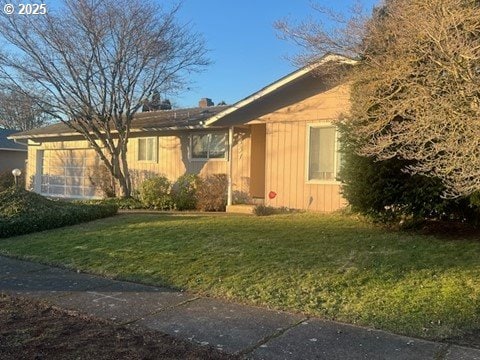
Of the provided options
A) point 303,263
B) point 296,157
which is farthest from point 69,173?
point 303,263

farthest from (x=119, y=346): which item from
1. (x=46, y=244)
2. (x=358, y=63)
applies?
(x=358, y=63)

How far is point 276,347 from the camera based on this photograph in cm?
443

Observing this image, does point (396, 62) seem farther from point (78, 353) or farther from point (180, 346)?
point (78, 353)

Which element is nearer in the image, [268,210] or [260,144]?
[268,210]

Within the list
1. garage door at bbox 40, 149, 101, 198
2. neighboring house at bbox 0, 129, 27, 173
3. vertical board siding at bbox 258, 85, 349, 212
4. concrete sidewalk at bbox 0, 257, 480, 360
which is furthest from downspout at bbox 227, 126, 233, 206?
neighboring house at bbox 0, 129, 27, 173

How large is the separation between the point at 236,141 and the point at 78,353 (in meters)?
12.7

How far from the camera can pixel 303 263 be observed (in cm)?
722

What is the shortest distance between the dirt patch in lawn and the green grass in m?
1.48

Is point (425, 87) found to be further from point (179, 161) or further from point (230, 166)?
point (179, 161)

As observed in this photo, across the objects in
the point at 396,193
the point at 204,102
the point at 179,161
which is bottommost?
the point at 396,193

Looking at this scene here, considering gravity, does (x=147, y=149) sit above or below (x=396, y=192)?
above

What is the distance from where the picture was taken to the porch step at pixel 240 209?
14.0 metres

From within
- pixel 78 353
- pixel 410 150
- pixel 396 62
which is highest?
pixel 396 62

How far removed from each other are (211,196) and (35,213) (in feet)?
17.2
